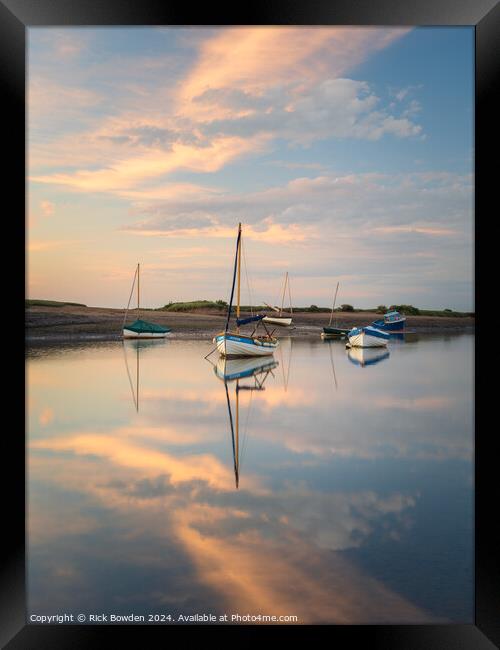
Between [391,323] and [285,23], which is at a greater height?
[285,23]

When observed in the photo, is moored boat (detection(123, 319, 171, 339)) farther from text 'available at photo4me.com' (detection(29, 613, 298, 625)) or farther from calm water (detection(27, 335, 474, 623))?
text 'available at photo4me.com' (detection(29, 613, 298, 625))

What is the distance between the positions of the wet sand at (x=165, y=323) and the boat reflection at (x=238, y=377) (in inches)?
322

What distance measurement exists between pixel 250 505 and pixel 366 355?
1456 centimetres

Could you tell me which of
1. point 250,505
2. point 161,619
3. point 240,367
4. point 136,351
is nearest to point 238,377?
point 240,367

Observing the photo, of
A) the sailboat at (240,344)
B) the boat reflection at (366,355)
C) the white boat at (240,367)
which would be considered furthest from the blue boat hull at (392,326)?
the white boat at (240,367)

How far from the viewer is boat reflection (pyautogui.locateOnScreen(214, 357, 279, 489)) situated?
6570mm

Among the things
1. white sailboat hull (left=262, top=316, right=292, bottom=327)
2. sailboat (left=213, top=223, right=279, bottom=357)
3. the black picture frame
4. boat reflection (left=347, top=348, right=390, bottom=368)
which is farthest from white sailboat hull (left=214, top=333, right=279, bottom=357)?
white sailboat hull (left=262, top=316, right=292, bottom=327)

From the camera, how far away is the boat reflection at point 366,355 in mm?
16373

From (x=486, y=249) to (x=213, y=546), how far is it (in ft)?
8.22

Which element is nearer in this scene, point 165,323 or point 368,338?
point 368,338

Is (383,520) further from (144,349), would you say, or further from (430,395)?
(144,349)

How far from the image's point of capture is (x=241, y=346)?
15562 mm

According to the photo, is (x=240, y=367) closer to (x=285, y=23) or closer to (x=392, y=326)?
(x=285, y=23)

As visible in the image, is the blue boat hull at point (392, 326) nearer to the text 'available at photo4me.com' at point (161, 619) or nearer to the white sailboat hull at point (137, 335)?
the white sailboat hull at point (137, 335)
